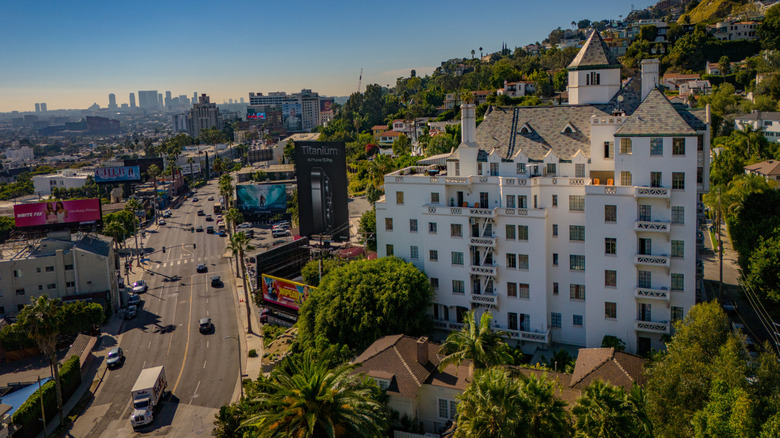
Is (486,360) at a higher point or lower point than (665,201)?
lower

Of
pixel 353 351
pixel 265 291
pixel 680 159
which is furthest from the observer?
pixel 265 291

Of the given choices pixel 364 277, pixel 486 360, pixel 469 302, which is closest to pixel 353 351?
pixel 364 277

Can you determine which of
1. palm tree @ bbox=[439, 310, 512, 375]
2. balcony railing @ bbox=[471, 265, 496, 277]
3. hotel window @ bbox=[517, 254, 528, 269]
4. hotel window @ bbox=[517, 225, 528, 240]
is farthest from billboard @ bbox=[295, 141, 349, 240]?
palm tree @ bbox=[439, 310, 512, 375]

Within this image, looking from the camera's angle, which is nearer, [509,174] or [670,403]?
[670,403]

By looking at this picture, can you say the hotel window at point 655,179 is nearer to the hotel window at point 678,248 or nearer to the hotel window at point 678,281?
the hotel window at point 678,248

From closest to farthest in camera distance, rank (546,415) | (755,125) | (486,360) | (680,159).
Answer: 1. (546,415)
2. (486,360)
3. (680,159)
4. (755,125)

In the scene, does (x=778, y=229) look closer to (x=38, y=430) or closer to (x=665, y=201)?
(x=665, y=201)

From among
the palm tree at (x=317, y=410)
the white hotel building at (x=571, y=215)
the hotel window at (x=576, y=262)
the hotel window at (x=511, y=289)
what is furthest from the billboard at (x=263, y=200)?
the palm tree at (x=317, y=410)

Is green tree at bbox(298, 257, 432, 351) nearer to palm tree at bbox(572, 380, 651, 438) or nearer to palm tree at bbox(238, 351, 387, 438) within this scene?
palm tree at bbox(238, 351, 387, 438)
